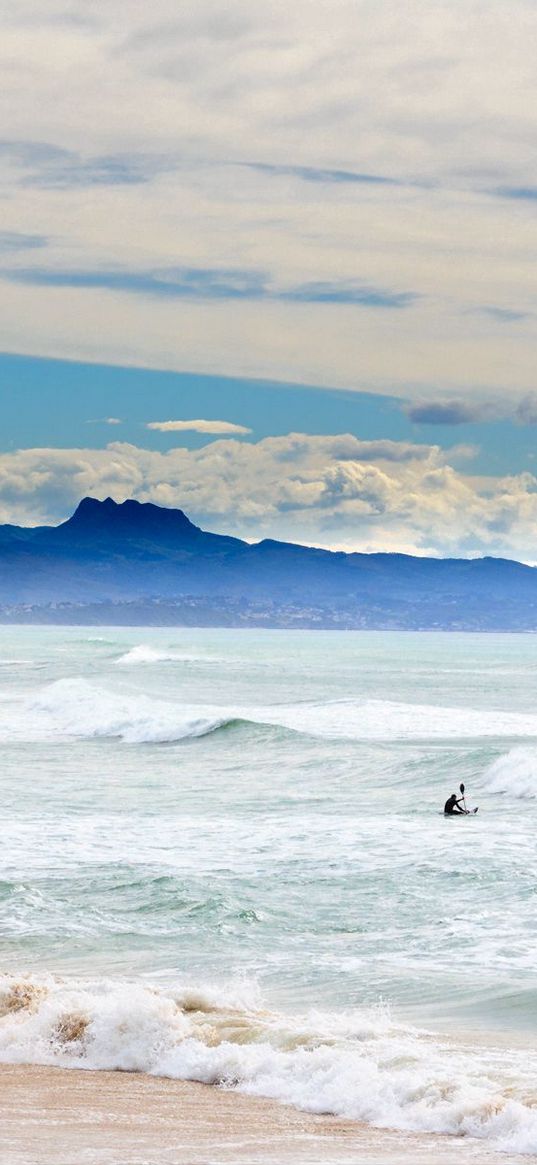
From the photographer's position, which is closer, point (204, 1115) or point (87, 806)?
point (204, 1115)

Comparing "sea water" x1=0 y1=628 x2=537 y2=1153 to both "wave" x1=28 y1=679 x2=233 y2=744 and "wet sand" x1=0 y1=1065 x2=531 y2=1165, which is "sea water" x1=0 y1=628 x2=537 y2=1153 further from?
"wave" x1=28 y1=679 x2=233 y2=744

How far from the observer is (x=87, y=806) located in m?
27.8

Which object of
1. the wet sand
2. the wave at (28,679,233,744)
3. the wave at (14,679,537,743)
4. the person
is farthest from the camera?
the wave at (14,679,537,743)

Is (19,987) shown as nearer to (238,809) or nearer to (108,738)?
(238,809)

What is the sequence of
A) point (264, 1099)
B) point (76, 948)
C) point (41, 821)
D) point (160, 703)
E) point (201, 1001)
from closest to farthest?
point (264, 1099), point (201, 1001), point (76, 948), point (41, 821), point (160, 703)

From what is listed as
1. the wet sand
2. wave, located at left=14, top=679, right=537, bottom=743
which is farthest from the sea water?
wave, located at left=14, top=679, right=537, bottom=743

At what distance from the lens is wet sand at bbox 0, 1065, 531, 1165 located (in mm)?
8820

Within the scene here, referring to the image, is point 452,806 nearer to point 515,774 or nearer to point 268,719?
point 515,774

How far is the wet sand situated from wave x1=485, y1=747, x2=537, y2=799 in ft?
71.3

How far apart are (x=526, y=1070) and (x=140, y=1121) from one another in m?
3.24

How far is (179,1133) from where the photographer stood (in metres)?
9.39

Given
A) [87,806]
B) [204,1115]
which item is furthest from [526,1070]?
[87,806]

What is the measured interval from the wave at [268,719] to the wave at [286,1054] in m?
32.9

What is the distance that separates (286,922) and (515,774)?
16.2 meters
